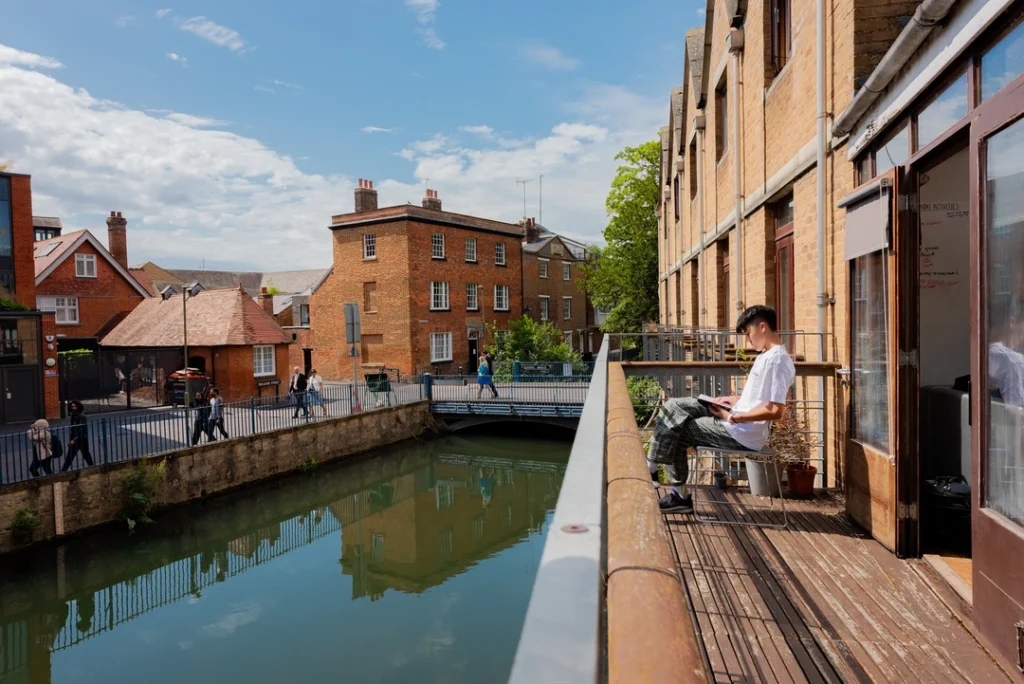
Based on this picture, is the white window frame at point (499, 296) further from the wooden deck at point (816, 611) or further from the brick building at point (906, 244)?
the wooden deck at point (816, 611)

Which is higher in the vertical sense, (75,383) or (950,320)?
(950,320)

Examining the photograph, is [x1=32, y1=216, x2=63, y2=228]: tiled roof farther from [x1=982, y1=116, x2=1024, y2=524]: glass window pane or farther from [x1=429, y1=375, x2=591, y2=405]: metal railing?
[x1=982, y1=116, x2=1024, y2=524]: glass window pane

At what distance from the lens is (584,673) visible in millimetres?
731

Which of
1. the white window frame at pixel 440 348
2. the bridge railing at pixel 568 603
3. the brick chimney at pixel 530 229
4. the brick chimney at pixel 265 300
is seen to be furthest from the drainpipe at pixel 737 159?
the brick chimney at pixel 530 229

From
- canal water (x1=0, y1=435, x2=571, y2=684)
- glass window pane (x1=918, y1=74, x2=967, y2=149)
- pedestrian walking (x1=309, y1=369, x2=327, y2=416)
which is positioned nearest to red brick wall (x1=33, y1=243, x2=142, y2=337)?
pedestrian walking (x1=309, y1=369, x2=327, y2=416)

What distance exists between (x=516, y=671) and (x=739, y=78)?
10776 mm

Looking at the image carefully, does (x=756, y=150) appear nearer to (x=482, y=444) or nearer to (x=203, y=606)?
(x=203, y=606)

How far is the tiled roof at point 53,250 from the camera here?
30.6m

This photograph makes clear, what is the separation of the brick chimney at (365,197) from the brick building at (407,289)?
52 millimetres

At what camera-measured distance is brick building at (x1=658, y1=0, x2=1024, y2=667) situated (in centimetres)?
294

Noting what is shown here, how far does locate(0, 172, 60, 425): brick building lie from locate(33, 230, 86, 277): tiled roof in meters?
9.68

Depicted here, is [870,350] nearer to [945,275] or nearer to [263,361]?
[945,275]

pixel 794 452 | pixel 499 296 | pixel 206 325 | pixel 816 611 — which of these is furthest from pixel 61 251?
pixel 816 611

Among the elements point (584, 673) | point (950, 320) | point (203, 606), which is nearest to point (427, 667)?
point (203, 606)
